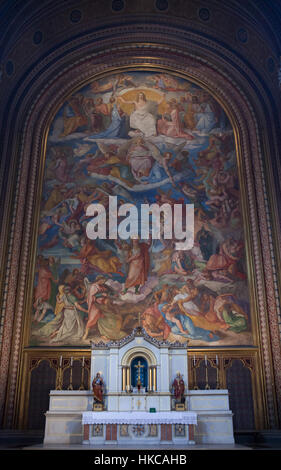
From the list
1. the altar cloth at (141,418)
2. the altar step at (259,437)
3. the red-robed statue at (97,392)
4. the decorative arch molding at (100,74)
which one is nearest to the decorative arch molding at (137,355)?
the red-robed statue at (97,392)

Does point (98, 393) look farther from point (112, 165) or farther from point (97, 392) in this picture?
point (112, 165)

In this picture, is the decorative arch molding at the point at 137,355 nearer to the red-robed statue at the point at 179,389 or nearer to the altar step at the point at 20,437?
the red-robed statue at the point at 179,389

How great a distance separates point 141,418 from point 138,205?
268 inches

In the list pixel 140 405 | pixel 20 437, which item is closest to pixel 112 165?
pixel 140 405

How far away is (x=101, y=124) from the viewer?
16250mm

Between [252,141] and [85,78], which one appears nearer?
[252,141]

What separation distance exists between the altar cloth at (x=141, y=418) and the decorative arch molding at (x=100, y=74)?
303 centimetres

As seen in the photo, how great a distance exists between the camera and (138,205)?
15.0m

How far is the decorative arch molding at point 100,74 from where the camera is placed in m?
13.1

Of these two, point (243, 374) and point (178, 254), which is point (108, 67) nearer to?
point (178, 254)
